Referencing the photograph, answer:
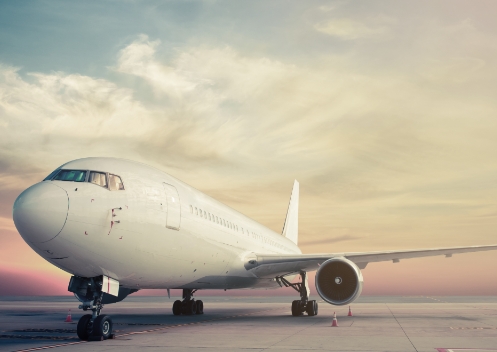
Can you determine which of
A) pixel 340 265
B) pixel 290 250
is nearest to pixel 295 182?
pixel 290 250

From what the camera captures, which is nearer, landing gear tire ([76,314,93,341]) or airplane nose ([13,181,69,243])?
airplane nose ([13,181,69,243])

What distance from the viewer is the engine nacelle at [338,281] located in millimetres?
15023

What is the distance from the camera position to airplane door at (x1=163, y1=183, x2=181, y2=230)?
11.5m

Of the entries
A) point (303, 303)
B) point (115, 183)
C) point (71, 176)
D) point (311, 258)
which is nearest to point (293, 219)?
point (303, 303)

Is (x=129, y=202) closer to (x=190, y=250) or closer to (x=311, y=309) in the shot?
(x=190, y=250)

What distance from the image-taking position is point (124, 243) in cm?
1003

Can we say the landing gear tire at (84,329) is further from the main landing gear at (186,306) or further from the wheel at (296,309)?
the wheel at (296,309)

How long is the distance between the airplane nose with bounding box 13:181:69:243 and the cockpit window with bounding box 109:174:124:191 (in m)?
1.20

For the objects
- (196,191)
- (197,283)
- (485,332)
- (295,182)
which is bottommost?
(485,332)

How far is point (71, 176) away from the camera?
9.95 metres

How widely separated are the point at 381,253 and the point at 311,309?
3398mm

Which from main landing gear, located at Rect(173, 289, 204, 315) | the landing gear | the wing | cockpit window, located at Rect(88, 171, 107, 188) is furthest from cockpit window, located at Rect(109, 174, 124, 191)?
main landing gear, located at Rect(173, 289, 204, 315)

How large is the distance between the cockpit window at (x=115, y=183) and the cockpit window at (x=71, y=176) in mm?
553

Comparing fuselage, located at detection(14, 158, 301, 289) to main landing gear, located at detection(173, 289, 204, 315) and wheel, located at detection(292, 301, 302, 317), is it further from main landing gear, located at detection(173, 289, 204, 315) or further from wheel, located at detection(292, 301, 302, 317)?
main landing gear, located at detection(173, 289, 204, 315)
